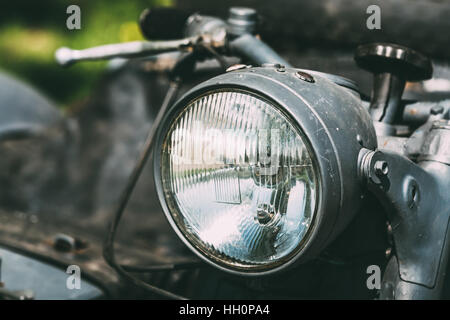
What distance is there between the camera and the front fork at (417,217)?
899 millimetres

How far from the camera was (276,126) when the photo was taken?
35.2 inches

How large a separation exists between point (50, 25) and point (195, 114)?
4760 millimetres

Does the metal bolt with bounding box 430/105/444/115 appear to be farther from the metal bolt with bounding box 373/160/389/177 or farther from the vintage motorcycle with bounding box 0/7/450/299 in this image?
the metal bolt with bounding box 373/160/389/177

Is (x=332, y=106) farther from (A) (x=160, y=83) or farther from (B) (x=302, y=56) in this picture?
(A) (x=160, y=83)

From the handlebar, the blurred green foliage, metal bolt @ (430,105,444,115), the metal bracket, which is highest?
the blurred green foliage

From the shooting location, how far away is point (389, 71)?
3.53 ft

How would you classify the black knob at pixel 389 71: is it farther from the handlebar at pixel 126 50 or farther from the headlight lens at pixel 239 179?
the handlebar at pixel 126 50

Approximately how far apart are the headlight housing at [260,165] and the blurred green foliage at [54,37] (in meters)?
4.23

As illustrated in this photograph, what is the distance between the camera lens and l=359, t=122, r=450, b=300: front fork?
0.90 m

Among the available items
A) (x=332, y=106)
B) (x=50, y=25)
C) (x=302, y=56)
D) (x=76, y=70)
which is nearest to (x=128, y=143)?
(x=302, y=56)

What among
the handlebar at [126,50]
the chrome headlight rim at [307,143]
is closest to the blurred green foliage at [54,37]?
the handlebar at [126,50]

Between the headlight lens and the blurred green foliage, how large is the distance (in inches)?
166

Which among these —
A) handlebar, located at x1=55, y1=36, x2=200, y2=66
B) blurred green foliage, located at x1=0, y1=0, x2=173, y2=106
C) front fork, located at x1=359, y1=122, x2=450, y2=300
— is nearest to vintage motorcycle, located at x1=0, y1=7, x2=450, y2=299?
front fork, located at x1=359, y1=122, x2=450, y2=300
